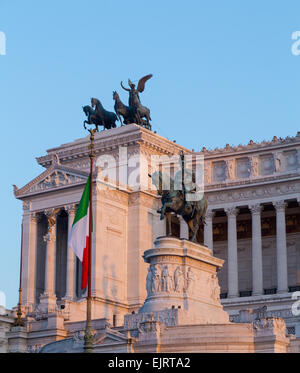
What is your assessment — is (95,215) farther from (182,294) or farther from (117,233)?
(182,294)

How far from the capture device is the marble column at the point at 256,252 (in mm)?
79438

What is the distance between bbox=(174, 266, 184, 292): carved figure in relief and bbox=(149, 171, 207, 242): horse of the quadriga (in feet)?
9.08

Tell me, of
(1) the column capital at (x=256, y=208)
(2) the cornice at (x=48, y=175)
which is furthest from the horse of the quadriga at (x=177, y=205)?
(1) the column capital at (x=256, y=208)

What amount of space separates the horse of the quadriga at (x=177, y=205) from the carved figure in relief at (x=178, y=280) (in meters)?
2.77

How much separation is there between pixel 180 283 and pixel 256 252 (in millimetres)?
22394

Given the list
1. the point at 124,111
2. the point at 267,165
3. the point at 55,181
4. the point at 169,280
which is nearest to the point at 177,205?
the point at 169,280

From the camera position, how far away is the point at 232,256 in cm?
8162

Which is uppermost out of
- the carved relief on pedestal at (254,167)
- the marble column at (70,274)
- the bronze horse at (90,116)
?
the bronze horse at (90,116)

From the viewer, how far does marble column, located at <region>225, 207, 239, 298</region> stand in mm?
80438

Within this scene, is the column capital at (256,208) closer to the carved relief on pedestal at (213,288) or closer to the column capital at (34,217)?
the column capital at (34,217)

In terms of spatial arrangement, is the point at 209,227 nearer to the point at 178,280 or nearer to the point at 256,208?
the point at 256,208

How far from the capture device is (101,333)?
56969 mm

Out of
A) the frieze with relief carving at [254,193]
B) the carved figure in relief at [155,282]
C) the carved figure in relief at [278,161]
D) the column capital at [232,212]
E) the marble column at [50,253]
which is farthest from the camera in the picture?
the column capital at [232,212]
